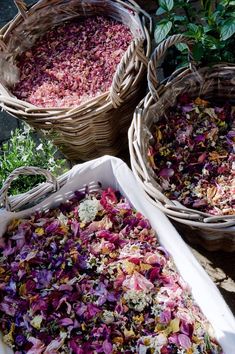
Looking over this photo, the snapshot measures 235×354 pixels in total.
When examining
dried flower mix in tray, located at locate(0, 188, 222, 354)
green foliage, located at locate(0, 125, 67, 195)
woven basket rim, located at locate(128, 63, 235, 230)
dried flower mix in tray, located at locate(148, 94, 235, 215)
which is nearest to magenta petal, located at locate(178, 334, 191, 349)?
dried flower mix in tray, located at locate(0, 188, 222, 354)

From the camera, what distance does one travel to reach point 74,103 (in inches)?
76.5

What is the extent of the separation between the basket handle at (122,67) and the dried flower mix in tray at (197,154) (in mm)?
181

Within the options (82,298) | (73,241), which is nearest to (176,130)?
(73,241)

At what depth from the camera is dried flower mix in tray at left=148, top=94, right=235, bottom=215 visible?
66.7 inches

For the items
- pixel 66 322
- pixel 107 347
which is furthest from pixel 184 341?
pixel 66 322

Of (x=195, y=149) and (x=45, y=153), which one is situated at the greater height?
(x=45, y=153)

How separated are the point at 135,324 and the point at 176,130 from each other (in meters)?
0.68

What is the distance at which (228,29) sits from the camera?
5.32 feet

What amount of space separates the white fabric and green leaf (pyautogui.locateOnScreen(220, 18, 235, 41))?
0.48m

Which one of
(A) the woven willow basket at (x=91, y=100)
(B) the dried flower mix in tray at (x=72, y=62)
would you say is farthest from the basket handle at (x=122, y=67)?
(B) the dried flower mix in tray at (x=72, y=62)

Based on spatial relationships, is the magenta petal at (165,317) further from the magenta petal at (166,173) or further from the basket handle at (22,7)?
the basket handle at (22,7)

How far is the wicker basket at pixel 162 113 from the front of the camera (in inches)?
58.6

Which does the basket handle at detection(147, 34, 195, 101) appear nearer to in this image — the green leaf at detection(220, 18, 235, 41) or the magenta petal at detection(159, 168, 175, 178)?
the green leaf at detection(220, 18, 235, 41)

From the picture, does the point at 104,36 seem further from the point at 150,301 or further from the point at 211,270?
the point at 150,301
